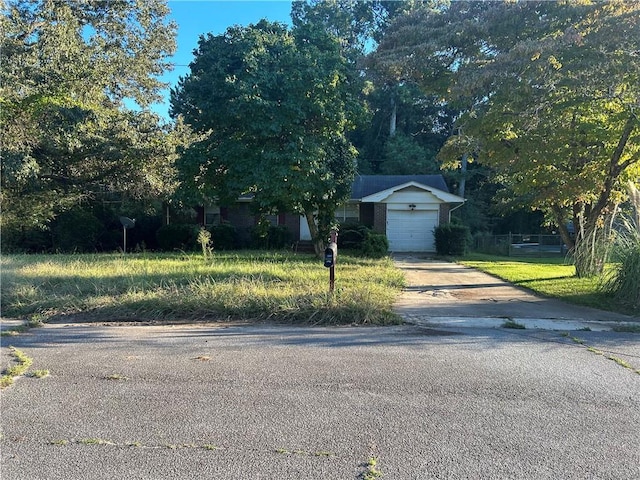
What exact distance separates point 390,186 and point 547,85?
15877 millimetres

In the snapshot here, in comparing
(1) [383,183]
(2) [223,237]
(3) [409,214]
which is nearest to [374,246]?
(3) [409,214]

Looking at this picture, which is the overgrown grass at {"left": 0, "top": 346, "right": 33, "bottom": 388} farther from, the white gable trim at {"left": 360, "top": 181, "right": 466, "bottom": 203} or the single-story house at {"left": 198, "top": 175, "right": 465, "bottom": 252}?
the white gable trim at {"left": 360, "top": 181, "right": 466, "bottom": 203}

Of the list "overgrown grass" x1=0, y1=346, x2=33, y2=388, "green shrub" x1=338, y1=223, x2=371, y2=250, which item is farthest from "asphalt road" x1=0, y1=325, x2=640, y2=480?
"green shrub" x1=338, y1=223, x2=371, y2=250

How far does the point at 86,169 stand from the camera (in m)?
→ 21.2

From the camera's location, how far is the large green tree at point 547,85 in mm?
9672

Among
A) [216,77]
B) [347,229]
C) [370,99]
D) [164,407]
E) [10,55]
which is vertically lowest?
[164,407]

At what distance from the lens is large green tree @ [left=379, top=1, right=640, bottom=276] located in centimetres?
967

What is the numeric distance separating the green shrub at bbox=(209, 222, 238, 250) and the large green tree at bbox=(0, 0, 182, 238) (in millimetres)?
2981

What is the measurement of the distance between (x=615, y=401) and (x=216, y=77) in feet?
46.7

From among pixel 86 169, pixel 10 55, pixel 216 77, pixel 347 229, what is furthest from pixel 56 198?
pixel 347 229

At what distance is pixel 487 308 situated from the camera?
8.92 meters

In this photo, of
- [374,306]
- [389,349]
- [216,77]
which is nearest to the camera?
[389,349]

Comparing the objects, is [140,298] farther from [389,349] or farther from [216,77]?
[216,77]

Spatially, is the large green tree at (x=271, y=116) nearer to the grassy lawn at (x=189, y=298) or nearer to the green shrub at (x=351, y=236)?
the green shrub at (x=351, y=236)
